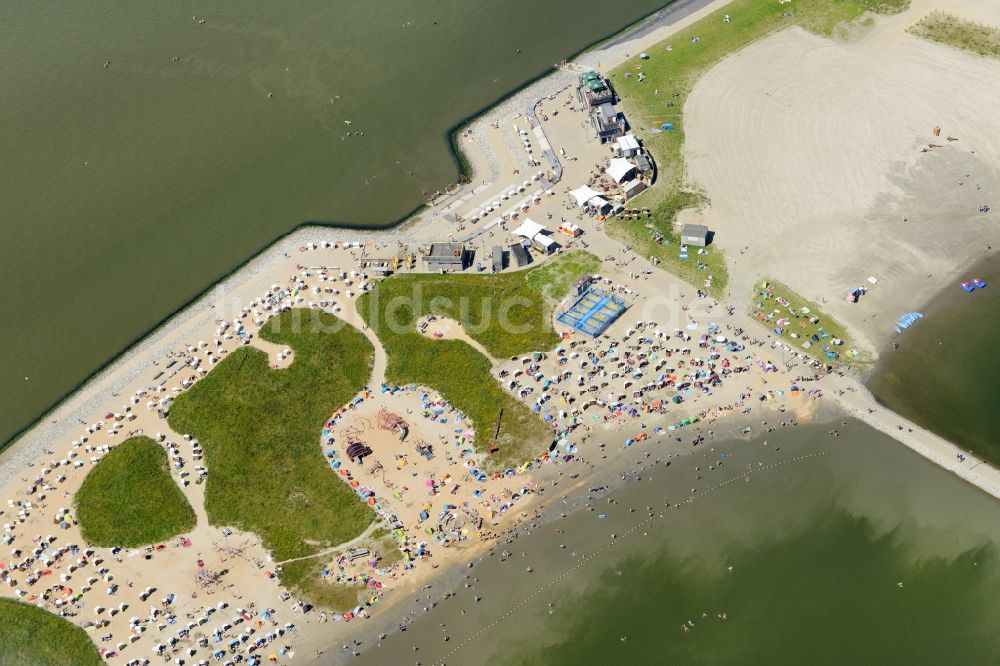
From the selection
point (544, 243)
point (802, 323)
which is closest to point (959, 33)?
point (802, 323)

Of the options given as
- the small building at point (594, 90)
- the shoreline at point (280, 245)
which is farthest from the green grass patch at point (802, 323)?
the shoreline at point (280, 245)

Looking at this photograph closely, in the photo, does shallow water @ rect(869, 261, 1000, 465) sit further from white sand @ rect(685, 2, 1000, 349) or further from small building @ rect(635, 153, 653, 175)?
small building @ rect(635, 153, 653, 175)

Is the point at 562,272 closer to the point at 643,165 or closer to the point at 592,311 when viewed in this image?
the point at 592,311

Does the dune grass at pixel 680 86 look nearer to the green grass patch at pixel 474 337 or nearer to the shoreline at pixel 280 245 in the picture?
the shoreline at pixel 280 245

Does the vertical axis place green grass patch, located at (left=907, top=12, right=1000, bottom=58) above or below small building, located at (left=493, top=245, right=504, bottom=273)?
below

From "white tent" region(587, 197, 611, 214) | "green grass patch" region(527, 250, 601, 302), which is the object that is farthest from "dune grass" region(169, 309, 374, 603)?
"white tent" region(587, 197, 611, 214)

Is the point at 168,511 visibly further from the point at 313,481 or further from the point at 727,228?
the point at 727,228
